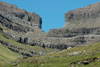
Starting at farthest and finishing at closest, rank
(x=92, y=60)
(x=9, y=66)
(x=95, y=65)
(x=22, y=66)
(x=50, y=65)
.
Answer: (x=9, y=66)
(x=22, y=66)
(x=50, y=65)
(x=92, y=60)
(x=95, y=65)

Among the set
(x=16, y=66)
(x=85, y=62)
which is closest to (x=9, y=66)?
(x=16, y=66)

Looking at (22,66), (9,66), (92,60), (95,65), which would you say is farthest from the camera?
(9,66)

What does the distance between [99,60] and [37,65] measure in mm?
22447

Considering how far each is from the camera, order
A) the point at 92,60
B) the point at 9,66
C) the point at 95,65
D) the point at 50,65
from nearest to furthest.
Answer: the point at 95,65
the point at 92,60
the point at 50,65
the point at 9,66

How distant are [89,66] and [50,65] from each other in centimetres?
1615

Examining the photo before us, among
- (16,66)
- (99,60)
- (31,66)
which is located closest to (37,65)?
(31,66)

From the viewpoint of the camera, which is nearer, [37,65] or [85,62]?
[85,62]

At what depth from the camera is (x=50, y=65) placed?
9356 centimetres

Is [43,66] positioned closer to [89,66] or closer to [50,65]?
[50,65]

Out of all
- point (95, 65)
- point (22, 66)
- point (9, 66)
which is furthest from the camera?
point (9, 66)

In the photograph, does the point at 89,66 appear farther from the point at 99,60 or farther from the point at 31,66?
the point at 31,66

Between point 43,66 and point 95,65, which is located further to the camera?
point 43,66

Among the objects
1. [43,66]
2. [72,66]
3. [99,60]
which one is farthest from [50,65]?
[99,60]

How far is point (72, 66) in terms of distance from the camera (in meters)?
84.8
